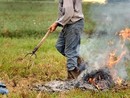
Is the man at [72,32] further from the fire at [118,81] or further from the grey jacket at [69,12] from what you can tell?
the fire at [118,81]

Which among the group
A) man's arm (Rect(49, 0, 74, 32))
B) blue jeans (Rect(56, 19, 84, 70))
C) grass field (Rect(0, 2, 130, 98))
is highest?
man's arm (Rect(49, 0, 74, 32))

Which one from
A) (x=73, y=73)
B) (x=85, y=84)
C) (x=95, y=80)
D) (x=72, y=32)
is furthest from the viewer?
(x=73, y=73)

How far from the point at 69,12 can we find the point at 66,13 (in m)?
0.06

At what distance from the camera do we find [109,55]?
899 cm

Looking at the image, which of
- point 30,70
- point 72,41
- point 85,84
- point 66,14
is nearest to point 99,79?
point 85,84

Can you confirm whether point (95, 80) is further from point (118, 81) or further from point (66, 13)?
point (66, 13)

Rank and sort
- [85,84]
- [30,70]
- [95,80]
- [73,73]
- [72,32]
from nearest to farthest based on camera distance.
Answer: [85,84]
[95,80]
[72,32]
[73,73]
[30,70]

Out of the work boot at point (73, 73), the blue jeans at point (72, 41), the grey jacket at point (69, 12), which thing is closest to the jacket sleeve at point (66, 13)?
the grey jacket at point (69, 12)

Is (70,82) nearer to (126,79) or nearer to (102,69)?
(102,69)

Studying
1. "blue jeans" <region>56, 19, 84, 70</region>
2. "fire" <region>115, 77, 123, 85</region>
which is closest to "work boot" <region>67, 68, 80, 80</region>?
"blue jeans" <region>56, 19, 84, 70</region>

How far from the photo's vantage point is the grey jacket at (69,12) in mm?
8172

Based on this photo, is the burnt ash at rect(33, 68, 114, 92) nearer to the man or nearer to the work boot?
the work boot

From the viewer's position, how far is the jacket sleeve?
8.16m

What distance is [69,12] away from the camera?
817 cm
